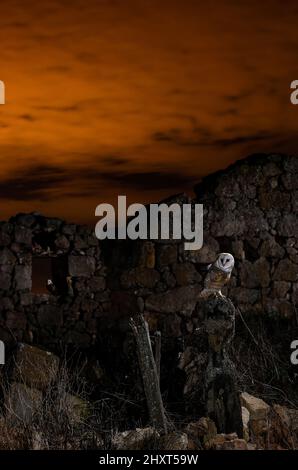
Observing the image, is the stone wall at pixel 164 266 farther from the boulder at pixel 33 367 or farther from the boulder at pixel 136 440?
the boulder at pixel 136 440

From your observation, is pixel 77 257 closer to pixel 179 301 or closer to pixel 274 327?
pixel 179 301

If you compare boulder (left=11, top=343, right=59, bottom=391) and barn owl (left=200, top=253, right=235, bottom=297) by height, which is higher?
barn owl (left=200, top=253, right=235, bottom=297)

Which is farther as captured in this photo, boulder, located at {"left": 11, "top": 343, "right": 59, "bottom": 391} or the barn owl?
boulder, located at {"left": 11, "top": 343, "right": 59, "bottom": 391}

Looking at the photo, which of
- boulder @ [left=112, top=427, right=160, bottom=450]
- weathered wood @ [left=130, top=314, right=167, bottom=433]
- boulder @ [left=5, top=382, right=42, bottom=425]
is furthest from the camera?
boulder @ [left=5, top=382, right=42, bottom=425]

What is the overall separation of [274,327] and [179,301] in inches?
55.0

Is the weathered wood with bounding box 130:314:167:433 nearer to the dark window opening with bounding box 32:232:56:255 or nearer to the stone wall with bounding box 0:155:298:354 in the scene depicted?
the stone wall with bounding box 0:155:298:354

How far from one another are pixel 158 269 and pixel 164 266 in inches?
3.8

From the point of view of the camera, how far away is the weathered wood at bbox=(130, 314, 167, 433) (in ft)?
22.4

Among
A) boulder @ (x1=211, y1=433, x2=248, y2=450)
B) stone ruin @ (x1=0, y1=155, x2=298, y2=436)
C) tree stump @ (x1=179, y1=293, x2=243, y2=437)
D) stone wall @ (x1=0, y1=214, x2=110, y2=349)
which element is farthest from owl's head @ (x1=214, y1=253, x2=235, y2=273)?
stone wall @ (x1=0, y1=214, x2=110, y2=349)

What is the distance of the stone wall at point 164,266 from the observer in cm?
1111

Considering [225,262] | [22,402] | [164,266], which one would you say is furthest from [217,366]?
[164,266]

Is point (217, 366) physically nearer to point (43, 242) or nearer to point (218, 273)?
point (218, 273)

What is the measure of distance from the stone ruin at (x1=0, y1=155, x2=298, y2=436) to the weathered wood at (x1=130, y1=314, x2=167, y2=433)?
3988 millimetres

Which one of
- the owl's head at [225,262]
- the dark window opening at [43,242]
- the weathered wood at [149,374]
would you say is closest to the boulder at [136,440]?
the weathered wood at [149,374]
